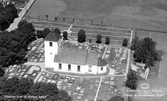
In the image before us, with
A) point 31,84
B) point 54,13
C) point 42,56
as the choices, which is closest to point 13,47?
point 42,56

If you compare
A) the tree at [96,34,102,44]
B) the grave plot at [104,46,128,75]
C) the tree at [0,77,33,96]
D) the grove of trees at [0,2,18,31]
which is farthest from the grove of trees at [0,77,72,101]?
the grove of trees at [0,2,18,31]

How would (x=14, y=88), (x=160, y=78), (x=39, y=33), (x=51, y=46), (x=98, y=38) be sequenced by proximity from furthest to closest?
(x=39, y=33) → (x=98, y=38) → (x=160, y=78) → (x=51, y=46) → (x=14, y=88)

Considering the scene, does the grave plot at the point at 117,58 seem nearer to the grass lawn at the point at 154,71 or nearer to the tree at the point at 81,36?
the grass lawn at the point at 154,71

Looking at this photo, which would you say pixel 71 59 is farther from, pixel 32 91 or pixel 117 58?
pixel 32 91

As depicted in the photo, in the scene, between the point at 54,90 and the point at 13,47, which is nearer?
the point at 54,90

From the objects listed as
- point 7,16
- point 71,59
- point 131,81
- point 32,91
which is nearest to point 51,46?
point 71,59

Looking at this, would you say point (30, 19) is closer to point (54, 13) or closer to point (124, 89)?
point (54, 13)

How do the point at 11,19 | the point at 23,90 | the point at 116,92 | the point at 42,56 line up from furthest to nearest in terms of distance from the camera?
the point at 11,19
the point at 42,56
the point at 116,92
the point at 23,90
